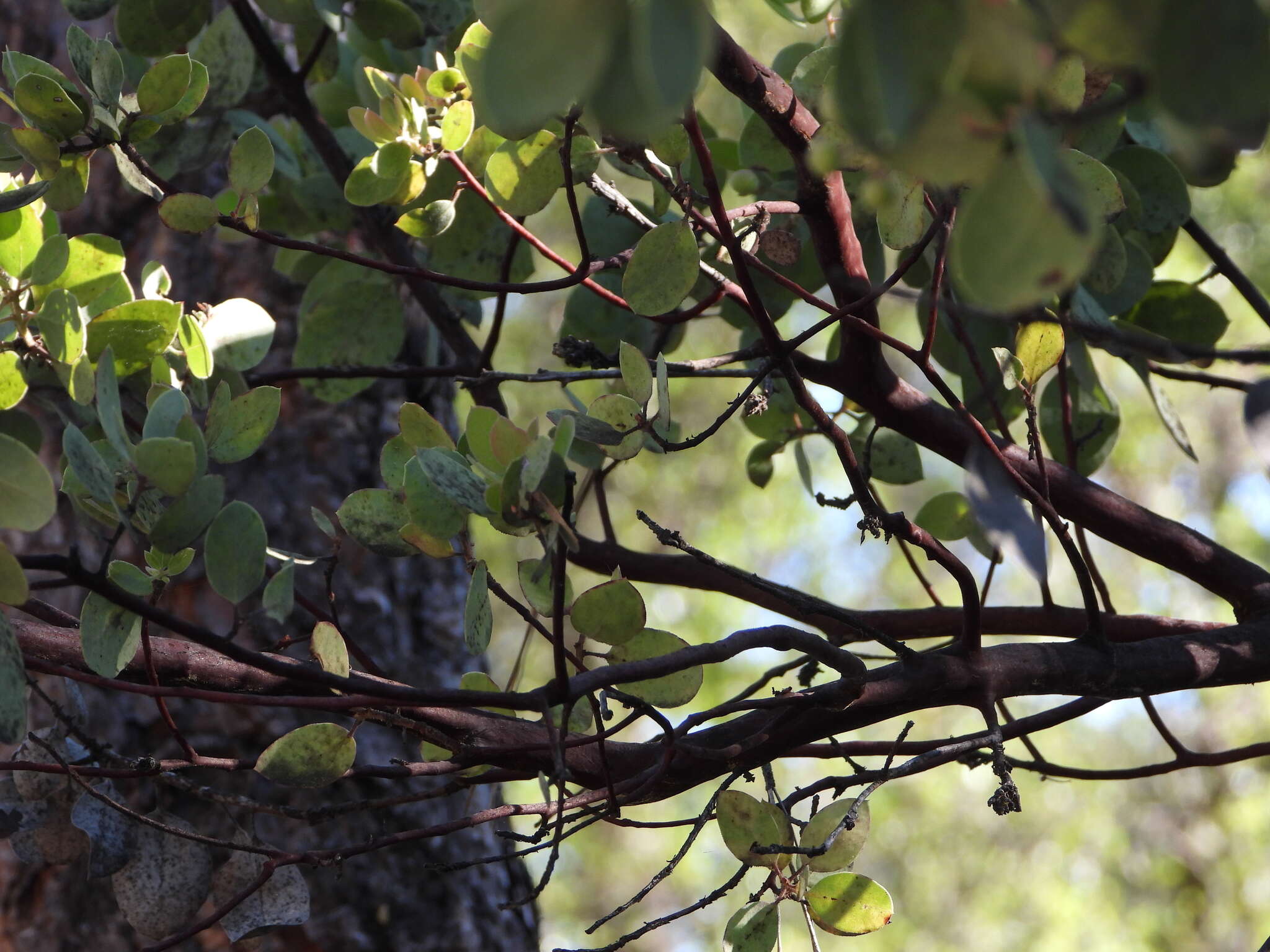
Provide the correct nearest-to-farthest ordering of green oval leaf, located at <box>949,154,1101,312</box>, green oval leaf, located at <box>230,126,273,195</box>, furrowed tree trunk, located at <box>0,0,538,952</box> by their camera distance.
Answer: green oval leaf, located at <box>949,154,1101,312</box>, green oval leaf, located at <box>230,126,273,195</box>, furrowed tree trunk, located at <box>0,0,538,952</box>

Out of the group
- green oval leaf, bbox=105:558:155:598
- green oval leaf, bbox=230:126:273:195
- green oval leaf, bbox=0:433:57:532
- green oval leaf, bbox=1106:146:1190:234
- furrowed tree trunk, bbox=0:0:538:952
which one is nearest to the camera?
green oval leaf, bbox=0:433:57:532

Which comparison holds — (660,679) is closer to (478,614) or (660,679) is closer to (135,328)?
(478,614)

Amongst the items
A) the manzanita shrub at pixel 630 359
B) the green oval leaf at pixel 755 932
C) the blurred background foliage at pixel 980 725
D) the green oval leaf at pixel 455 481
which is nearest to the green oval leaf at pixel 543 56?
the manzanita shrub at pixel 630 359

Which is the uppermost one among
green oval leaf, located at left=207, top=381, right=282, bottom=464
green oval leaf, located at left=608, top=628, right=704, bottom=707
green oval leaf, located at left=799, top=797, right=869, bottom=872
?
green oval leaf, located at left=207, top=381, right=282, bottom=464

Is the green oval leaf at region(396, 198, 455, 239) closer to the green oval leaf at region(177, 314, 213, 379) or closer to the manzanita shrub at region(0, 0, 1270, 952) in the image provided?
the manzanita shrub at region(0, 0, 1270, 952)

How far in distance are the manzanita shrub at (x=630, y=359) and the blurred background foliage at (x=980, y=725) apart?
2743mm

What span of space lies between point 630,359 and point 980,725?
13.3ft

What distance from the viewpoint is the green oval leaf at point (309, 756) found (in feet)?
1.52

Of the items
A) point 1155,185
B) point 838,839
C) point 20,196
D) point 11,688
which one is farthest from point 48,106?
point 1155,185

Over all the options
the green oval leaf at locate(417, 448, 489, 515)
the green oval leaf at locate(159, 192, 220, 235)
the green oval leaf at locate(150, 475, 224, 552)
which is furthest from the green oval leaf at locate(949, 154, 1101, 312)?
the green oval leaf at locate(159, 192, 220, 235)

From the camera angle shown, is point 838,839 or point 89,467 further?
point 838,839

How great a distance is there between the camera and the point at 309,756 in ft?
1.53

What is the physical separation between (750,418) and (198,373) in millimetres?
394

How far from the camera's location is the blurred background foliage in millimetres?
3822
